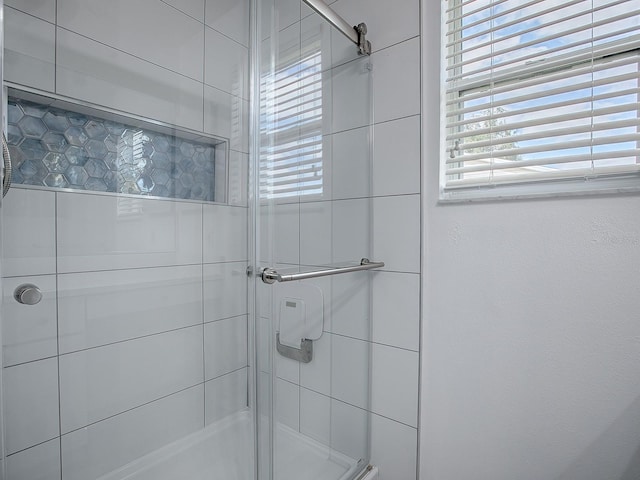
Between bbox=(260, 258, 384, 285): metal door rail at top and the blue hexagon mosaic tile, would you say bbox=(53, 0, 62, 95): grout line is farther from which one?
bbox=(260, 258, 384, 285): metal door rail at top

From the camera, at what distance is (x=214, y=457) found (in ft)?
3.04

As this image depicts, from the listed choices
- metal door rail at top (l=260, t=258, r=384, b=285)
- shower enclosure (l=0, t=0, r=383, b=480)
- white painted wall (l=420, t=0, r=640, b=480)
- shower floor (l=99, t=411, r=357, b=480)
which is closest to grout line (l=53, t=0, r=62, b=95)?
shower enclosure (l=0, t=0, r=383, b=480)

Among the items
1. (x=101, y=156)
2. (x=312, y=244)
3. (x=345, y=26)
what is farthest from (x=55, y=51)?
(x=345, y=26)

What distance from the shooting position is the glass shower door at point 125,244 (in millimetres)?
679

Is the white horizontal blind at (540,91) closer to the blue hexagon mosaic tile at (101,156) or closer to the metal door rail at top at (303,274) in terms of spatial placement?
the metal door rail at top at (303,274)

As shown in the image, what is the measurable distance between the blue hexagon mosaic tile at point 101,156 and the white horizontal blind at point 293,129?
0.17 m

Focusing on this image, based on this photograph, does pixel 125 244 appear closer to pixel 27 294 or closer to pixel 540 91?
pixel 27 294

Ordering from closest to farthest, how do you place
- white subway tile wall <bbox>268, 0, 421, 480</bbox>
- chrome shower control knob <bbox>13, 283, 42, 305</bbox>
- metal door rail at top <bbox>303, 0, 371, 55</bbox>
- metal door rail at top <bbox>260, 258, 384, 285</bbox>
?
1. chrome shower control knob <bbox>13, 283, 42, 305</bbox>
2. metal door rail at top <bbox>260, 258, 384, 285</bbox>
3. metal door rail at top <bbox>303, 0, 371, 55</bbox>
4. white subway tile wall <bbox>268, 0, 421, 480</bbox>

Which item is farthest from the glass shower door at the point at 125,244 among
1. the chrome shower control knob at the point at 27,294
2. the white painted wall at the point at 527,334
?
the white painted wall at the point at 527,334

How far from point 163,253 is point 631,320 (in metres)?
1.27

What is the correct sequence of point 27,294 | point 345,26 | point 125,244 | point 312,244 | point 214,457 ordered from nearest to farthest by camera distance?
point 27,294 → point 125,244 → point 214,457 → point 312,244 → point 345,26

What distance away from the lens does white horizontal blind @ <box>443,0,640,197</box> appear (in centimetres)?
87

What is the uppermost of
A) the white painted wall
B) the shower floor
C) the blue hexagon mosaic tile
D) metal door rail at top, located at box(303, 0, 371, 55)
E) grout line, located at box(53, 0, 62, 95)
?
metal door rail at top, located at box(303, 0, 371, 55)

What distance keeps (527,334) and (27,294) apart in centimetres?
132
